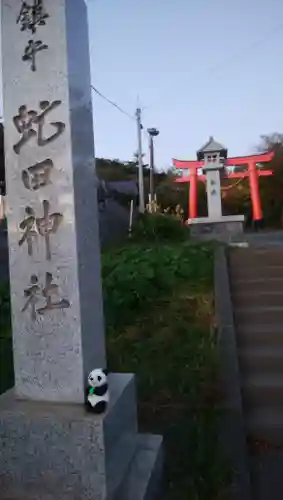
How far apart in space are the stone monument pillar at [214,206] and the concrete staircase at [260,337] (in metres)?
7.41

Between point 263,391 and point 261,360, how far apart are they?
0.41m

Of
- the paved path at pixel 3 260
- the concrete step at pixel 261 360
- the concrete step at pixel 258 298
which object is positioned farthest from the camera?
the paved path at pixel 3 260

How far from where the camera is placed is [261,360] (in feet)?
12.8

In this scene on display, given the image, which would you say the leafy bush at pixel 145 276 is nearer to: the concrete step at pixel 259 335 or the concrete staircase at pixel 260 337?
the concrete staircase at pixel 260 337

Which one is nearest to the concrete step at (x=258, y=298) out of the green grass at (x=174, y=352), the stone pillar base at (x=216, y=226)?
the green grass at (x=174, y=352)

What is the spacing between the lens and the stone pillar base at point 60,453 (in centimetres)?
184

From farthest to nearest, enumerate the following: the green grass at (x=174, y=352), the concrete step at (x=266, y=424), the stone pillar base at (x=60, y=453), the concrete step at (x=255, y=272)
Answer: the concrete step at (x=255, y=272)
the concrete step at (x=266, y=424)
the green grass at (x=174, y=352)
the stone pillar base at (x=60, y=453)

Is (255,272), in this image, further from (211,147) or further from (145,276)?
(211,147)

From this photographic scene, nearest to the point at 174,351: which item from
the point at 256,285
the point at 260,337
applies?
the point at 260,337

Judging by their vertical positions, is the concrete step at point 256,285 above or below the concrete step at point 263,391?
above

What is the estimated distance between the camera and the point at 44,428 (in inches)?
74.5

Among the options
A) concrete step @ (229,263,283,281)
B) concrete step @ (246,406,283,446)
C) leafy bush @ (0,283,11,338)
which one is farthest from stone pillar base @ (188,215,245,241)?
concrete step @ (246,406,283,446)

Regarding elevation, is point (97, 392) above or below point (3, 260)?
Result: below

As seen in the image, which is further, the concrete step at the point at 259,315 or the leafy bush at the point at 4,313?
the leafy bush at the point at 4,313
